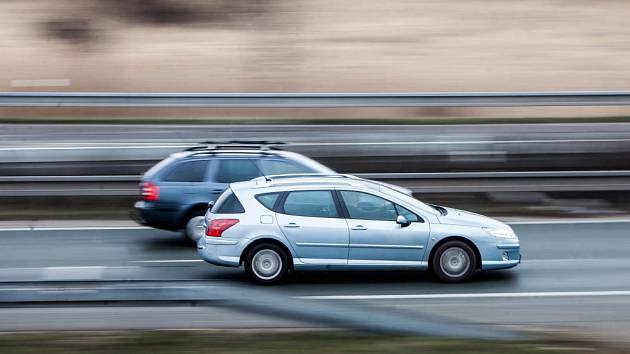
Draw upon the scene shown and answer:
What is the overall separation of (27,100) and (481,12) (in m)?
14.4

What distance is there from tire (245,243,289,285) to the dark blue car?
243 centimetres

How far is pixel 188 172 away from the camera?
13.8 meters

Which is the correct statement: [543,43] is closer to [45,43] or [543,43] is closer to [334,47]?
[334,47]

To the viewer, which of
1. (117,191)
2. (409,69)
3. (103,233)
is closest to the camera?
(103,233)

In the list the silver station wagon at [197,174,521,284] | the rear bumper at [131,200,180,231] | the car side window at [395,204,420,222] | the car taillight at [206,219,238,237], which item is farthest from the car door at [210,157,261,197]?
the car side window at [395,204,420,222]

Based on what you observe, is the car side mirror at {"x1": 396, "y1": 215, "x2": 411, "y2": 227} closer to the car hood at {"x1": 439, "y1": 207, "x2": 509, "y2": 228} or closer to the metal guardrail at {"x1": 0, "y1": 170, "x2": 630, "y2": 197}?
the car hood at {"x1": 439, "y1": 207, "x2": 509, "y2": 228}

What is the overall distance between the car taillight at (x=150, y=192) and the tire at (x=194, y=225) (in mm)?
557

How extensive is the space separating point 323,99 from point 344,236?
21.0 ft

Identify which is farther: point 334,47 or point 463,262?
point 334,47

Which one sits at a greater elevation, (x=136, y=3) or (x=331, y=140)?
(x=136, y=3)

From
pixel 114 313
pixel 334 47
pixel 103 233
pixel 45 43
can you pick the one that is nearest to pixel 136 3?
pixel 45 43

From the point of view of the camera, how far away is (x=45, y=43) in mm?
25406

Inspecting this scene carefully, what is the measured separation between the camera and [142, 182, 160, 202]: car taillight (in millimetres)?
13555

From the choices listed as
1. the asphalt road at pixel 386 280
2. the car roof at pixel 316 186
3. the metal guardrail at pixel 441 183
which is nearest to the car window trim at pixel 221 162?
the asphalt road at pixel 386 280
